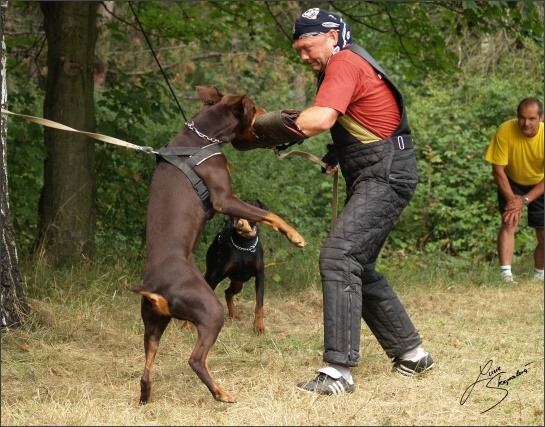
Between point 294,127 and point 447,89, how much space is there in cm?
1271

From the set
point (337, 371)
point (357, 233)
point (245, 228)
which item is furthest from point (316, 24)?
point (337, 371)

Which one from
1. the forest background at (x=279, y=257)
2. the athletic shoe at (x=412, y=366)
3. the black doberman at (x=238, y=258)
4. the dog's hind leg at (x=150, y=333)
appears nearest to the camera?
the dog's hind leg at (x=150, y=333)

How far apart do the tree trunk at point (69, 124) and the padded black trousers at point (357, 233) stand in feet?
12.3

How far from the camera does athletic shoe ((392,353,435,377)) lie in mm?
4879

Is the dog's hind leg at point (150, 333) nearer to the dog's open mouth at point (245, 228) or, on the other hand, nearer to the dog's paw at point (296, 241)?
the dog's paw at point (296, 241)

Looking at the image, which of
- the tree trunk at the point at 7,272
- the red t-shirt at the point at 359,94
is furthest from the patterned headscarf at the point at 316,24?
the tree trunk at the point at 7,272

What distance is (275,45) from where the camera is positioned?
9.48 m

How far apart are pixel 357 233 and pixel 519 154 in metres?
5.04

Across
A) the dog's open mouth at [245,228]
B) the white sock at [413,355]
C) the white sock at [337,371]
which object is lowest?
the white sock at [413,355]

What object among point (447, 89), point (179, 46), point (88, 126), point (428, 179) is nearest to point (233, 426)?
point (88, 126)

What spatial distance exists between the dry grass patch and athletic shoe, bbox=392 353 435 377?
0.23ft

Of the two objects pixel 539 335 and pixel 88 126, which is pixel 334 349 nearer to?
pixel 539 335

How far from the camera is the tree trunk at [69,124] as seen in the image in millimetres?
7652

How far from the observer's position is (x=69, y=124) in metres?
7.68
